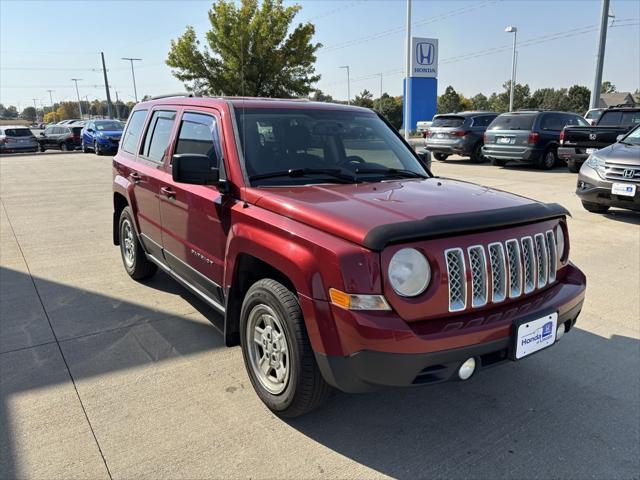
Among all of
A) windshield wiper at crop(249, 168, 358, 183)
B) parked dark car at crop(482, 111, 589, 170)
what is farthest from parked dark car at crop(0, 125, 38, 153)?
windshield wiper at crop(249, 168, 358, 183)

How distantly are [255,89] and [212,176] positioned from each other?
24.5 meters

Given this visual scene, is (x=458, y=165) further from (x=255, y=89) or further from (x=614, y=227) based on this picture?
(x=255, y=89)

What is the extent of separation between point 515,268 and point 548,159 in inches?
556

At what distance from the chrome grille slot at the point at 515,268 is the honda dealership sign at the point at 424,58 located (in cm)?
2493

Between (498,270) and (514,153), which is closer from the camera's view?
(498,270)

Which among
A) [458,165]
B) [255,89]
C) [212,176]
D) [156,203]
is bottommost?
[458,165]

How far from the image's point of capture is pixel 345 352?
233 centimetres

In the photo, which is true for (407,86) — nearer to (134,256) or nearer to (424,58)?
(424,58)

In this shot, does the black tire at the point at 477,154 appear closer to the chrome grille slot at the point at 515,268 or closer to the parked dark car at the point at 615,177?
the parked dark car at the point at 615,177

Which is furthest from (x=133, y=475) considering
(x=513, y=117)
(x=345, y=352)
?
(x=513, y=117)

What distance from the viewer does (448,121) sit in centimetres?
1770

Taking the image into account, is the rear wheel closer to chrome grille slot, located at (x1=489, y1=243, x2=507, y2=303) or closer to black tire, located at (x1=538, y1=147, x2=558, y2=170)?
black tire, located at (x1=538, y1=147, x2=558, y2=170)

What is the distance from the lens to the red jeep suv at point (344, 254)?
231 cm

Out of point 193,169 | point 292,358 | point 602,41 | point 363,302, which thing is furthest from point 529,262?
point 602,41
